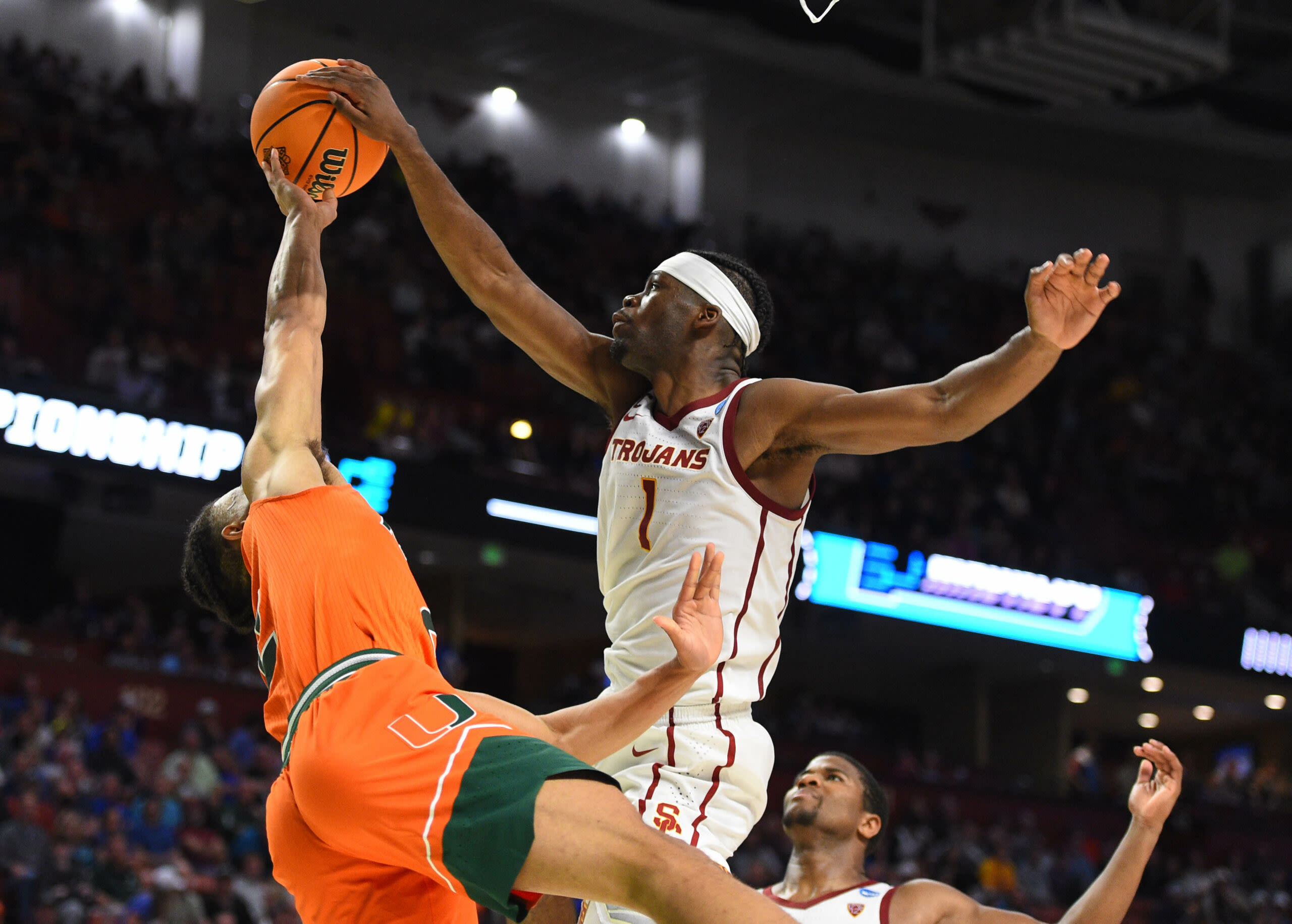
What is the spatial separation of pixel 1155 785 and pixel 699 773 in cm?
188

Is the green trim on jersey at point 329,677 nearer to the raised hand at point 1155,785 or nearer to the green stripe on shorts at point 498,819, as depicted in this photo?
the green stripe on shorts at point 498,819

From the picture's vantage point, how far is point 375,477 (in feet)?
48.8

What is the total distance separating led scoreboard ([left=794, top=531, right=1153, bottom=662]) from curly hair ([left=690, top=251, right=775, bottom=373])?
12.6 m

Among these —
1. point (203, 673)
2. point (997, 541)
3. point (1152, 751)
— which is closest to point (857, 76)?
point (997, 541)

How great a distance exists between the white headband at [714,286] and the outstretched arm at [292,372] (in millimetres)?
897

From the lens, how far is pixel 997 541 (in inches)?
768

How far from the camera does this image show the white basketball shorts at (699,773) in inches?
133

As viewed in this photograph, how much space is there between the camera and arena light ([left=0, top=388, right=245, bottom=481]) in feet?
43.2

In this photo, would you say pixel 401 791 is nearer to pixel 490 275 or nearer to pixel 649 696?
pixel 649 696

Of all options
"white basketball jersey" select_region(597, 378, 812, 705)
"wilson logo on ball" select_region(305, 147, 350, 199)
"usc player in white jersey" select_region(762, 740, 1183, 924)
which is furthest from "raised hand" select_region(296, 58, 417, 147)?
"usc player in white jersey" select_region(762, 740, 1183, 924)

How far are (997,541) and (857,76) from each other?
8.95 meters

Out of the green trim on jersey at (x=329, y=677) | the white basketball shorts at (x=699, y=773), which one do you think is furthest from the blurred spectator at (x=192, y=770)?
the green trim on jersey at (x=329, y=677)

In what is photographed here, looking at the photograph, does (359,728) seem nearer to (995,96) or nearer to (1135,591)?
(1135,591)

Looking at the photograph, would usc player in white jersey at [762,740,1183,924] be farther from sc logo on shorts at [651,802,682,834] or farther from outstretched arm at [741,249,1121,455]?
outstretched arm at [741,249,1121,455]
